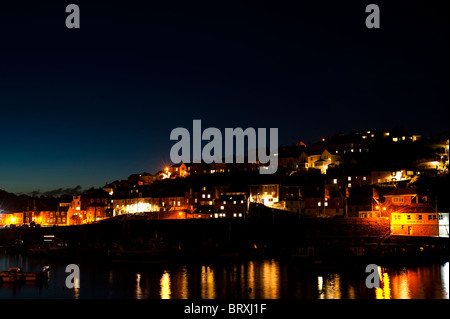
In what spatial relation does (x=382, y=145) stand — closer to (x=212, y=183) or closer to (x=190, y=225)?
(x=212, y=183)

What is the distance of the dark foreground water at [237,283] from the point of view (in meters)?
32.6

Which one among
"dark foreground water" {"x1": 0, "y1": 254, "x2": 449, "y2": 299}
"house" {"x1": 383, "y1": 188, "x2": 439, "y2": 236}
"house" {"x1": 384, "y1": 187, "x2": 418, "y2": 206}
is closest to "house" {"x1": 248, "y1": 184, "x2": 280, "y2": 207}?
"house" {"x1": 384, "y1": 187, "x2": 418, "y2": 206}

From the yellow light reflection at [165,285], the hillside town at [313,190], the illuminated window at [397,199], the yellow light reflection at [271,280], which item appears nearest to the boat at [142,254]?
the yellow light reflection at [165,285]

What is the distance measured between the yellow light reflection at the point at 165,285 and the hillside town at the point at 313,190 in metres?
24.2

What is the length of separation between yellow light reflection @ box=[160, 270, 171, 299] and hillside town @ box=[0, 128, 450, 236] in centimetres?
2422

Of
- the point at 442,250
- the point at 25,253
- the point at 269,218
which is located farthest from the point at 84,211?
the point at 442,250

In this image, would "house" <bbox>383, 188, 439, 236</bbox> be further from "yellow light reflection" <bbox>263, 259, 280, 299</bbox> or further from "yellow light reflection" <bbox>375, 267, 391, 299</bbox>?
"yellow light reflection" <bbox>263, 259, 280, 299</bbox>

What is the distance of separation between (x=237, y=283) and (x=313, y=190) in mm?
29389

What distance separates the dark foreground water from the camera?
107 ft

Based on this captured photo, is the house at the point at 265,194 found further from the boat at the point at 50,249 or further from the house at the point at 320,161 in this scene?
the boat at the point at 50,249

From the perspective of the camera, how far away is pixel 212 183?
7650cm

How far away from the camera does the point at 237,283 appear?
36406 mm
